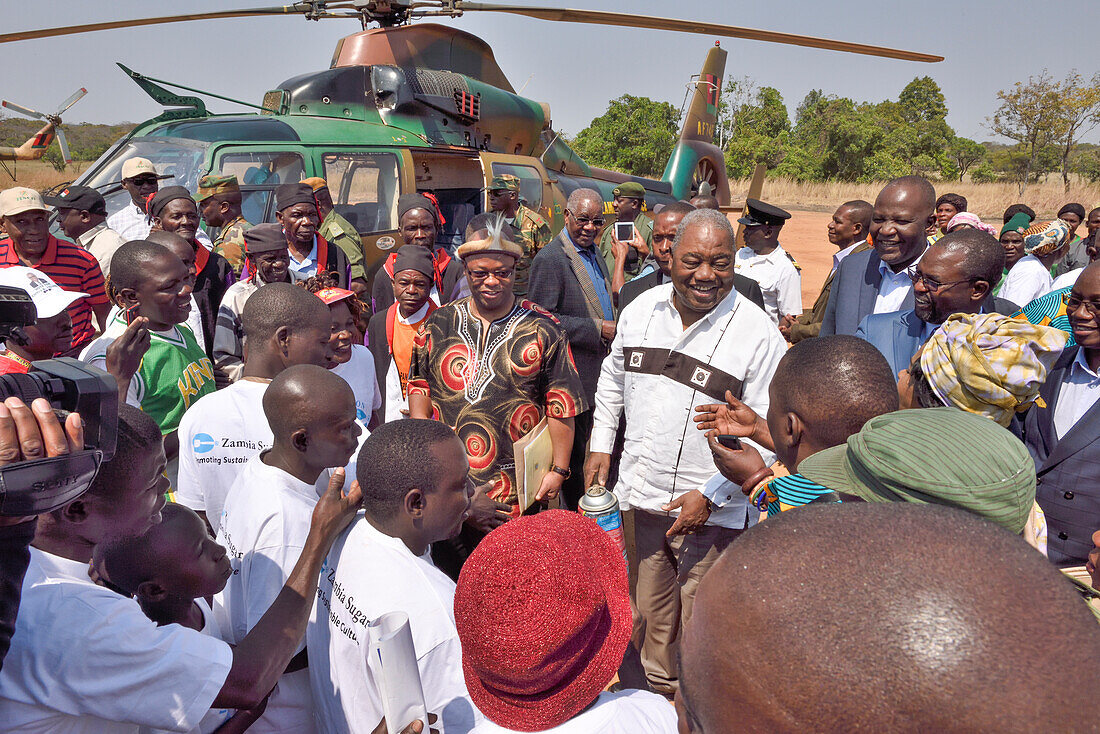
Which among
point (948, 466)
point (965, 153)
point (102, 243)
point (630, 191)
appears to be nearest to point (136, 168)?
point (102, 243)

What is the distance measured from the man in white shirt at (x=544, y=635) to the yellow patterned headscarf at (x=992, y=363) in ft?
4.19

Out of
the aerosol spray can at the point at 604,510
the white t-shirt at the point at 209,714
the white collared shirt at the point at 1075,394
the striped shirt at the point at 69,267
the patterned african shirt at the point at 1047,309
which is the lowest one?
the white t-shirt at the point at 209,714

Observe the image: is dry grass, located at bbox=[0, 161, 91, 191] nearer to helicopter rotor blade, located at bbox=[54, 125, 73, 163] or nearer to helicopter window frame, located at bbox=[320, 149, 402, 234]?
helicopter rotor blade, located at bbox=[54, 125, 73, 163]

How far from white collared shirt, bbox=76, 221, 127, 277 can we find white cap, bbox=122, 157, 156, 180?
0.56 m

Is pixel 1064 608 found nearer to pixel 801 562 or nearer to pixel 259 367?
pixel 801 562

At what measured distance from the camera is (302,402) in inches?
83.3

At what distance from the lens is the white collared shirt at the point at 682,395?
284 cm

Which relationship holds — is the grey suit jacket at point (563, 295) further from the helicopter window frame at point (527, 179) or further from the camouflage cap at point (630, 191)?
the helicopter window frame at point (527, 179)

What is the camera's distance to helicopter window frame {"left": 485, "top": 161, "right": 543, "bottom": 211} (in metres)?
7.65

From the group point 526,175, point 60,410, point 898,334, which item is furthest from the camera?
Answer: point 526,175

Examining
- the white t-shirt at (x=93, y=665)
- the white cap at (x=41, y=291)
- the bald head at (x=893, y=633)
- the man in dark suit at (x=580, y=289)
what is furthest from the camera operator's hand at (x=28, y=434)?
the man in dark suit at (x=580, y=289)

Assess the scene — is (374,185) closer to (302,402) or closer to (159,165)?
(159,165)

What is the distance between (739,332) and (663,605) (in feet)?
4.40

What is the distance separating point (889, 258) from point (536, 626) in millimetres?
3473
